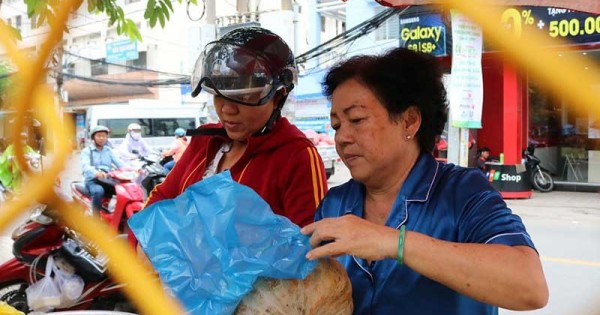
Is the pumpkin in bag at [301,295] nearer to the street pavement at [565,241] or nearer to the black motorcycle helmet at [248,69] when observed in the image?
the street pavement at [565,241]

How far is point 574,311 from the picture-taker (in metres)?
3.96

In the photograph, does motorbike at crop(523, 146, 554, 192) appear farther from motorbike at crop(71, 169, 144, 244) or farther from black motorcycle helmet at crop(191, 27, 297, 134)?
black motorcycle helmet at crop(191, 27, 297, 134)

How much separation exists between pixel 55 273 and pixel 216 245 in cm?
284

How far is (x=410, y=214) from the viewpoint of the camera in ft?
4.04

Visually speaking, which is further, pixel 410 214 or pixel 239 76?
pixel 239 76

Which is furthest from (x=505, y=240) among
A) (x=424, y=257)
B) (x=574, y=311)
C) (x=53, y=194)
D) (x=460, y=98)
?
(x=460, y=98)

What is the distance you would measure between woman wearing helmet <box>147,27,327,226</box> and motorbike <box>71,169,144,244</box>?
10.4ft

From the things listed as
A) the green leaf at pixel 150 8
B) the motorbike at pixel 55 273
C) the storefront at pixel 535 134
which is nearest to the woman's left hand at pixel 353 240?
the green leaf at pixel 150 8

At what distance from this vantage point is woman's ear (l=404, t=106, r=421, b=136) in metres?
1.28

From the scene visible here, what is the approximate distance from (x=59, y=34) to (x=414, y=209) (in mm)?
848

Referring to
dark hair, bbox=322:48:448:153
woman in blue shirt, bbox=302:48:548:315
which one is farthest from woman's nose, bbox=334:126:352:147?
dark hair, bbox=322:48:448:153

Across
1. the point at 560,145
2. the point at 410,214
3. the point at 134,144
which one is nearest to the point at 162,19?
the point at 410,214

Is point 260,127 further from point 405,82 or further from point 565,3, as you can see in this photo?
point 565,3

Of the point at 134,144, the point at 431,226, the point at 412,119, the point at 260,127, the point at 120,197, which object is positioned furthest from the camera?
the point at 134,144
